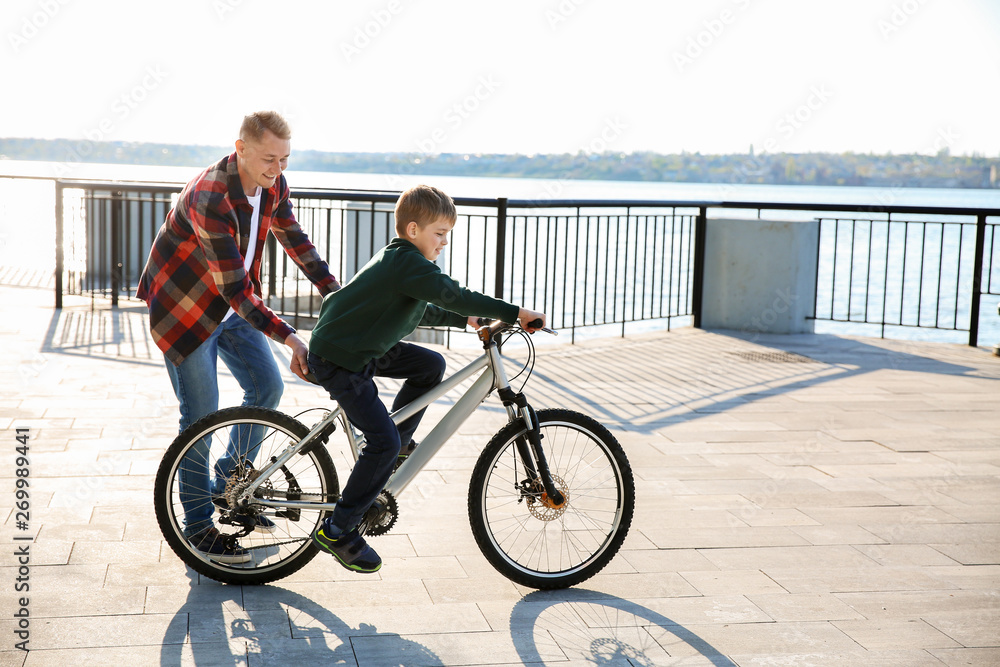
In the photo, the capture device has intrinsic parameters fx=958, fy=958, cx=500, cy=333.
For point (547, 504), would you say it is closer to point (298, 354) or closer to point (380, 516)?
point (380, 516)

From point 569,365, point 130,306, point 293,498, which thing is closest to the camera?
point 293,498

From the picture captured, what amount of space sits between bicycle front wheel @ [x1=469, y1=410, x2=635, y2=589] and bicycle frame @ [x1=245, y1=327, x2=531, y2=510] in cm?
15

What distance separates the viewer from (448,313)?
10.8ft

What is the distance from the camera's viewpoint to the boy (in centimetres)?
293

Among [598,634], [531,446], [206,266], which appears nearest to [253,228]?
A: [206,266]

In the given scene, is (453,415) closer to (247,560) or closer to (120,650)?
(247,560)

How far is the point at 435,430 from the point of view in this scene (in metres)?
3.27

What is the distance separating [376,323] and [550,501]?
86 centimetres

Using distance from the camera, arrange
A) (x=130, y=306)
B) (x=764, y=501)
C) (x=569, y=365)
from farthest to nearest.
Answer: (x=130, y=306)
(x=569, y=365)
(x=764, y=501)

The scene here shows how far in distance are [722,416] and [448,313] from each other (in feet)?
10.3

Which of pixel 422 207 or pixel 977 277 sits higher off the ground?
pixel 422 207

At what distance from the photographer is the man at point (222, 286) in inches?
124

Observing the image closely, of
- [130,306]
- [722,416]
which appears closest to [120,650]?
[722,416]
